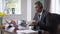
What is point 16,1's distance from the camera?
20.4 ft

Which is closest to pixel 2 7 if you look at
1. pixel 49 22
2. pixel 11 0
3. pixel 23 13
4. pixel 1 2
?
pixel 1 2

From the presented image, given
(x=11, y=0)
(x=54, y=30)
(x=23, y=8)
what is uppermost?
(x=11, y=0)

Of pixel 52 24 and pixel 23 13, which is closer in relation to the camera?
pixel 52 24

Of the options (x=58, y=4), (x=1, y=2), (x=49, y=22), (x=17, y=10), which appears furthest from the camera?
(x=17, y=10)

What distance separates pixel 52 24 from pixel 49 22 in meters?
0.11

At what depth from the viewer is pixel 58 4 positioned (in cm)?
483

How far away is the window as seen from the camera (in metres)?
6.01

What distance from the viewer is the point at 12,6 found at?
20.1 feet

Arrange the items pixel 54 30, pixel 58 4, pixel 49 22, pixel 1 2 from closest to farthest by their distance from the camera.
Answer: pixel 54 30
pixel 49 22
pixel 58 4
pixel 1 2

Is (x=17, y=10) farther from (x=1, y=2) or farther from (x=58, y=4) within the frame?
(x=58, y=4)

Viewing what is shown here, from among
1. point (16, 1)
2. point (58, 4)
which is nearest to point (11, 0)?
point (16, 1)

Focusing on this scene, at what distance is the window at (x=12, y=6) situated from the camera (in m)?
6.01

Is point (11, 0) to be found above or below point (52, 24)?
above

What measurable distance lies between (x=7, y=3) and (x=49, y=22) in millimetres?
4380
